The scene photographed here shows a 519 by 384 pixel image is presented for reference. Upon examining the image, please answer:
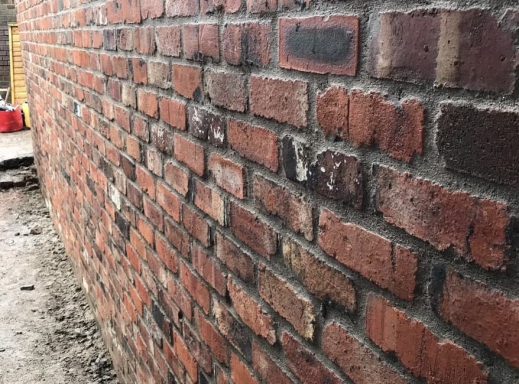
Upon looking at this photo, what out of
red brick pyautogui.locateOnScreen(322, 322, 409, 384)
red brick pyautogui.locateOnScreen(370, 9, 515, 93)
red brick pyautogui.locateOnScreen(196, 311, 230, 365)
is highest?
red brick pyautogui.locateOnScreen(370, 9, 515, 93)

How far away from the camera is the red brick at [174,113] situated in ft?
5.04

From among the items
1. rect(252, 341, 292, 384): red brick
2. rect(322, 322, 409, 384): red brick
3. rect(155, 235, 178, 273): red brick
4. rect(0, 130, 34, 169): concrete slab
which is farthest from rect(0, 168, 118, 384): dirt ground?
rect(0, 130, 34, 169): concrete slab

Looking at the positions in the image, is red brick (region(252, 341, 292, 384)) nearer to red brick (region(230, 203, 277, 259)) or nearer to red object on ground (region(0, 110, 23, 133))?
red brick (region(230, 203, 277, 259))

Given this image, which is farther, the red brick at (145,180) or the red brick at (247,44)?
the red brick at (145,180)

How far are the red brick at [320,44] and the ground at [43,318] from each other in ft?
7.75

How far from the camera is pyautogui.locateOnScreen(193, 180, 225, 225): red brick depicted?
136 cm

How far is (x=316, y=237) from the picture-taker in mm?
992

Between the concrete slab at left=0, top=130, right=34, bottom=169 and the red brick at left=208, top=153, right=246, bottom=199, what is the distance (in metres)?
6.74

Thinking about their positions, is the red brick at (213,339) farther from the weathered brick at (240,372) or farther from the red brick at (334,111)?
the red brick at (334,111)

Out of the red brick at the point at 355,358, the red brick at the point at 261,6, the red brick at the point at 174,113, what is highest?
the red brick at the point at 261,6

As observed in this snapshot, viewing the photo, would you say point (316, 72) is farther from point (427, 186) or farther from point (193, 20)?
point (193, 20)

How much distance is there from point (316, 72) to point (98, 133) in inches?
74.5

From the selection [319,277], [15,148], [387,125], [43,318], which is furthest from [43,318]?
[15,148]

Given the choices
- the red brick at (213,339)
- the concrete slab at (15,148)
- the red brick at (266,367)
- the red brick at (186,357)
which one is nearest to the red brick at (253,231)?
the red brick at (266,367)
